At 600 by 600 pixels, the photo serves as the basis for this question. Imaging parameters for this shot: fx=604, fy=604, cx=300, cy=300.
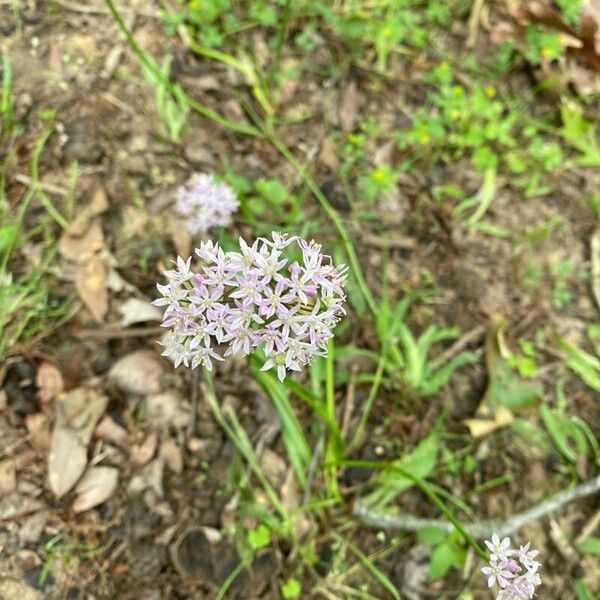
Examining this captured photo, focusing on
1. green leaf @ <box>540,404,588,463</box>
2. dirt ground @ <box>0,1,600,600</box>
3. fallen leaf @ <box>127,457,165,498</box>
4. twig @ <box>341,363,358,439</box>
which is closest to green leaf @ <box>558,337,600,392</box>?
dirt ground @ <box>0,1,600,600</box>

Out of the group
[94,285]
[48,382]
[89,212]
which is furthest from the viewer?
[89,212]

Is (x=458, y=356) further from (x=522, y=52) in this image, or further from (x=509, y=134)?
(x=522, y=52)

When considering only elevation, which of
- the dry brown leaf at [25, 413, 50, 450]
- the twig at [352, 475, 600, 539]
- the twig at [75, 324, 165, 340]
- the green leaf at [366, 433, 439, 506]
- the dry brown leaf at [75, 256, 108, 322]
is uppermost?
the dry brown leaf at [75, 256, 108, 322]

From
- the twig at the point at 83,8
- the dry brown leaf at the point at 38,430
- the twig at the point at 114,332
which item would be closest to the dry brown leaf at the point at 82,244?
the twig at the point at 114,332

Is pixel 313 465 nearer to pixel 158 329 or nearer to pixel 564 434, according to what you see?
pixel 158 329

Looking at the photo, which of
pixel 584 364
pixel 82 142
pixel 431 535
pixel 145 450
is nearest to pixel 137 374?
pixel 145 450

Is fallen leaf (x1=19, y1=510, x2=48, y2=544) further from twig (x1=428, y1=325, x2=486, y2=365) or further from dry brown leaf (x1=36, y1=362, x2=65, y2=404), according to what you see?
twig (x1=428, y1=325, x2=486, y2=365)

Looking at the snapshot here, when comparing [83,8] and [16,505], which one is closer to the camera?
[16,505]
